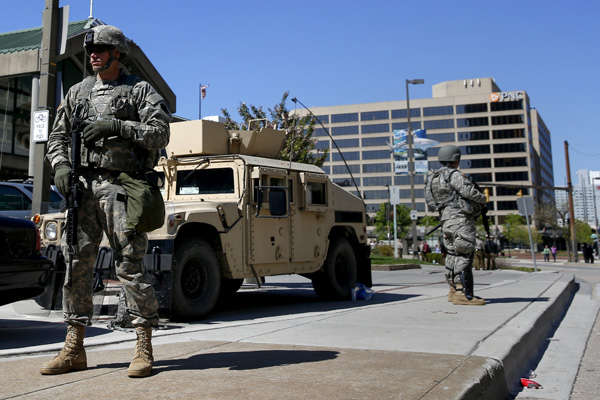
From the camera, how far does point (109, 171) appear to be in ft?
11.4

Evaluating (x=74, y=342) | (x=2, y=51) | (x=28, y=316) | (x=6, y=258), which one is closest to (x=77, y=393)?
(x=74, y=342)

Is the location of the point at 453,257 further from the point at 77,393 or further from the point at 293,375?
the point at 77,393

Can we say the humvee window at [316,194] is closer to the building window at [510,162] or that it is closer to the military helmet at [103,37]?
the military helmet at [103,37]

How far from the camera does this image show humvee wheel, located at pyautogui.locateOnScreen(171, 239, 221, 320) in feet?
20.2

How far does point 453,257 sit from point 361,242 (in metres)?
1.94

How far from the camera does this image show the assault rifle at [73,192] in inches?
133

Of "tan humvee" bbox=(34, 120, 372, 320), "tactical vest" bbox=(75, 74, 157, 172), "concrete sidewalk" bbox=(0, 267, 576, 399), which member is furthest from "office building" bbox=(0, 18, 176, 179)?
"tactical vest" bbox=(75, 74, 157, 172)

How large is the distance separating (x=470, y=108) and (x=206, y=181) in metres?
97.5

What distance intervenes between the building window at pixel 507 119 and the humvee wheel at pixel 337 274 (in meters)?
94.8

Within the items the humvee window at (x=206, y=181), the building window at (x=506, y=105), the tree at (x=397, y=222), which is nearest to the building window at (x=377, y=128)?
the building window at (x=506, y=105)

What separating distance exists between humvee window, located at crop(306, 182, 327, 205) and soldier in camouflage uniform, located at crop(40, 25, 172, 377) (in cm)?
470

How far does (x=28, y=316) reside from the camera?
6457 millimetres

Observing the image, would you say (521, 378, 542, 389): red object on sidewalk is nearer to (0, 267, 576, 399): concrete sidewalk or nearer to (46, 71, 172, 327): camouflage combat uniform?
(0, 267, 576, 399): concrete sidewalk

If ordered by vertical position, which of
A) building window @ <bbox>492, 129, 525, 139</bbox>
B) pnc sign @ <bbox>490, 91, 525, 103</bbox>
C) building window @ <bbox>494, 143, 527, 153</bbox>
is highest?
pnc sign @ <bbox>490, 91, 525, 103</bbox>
